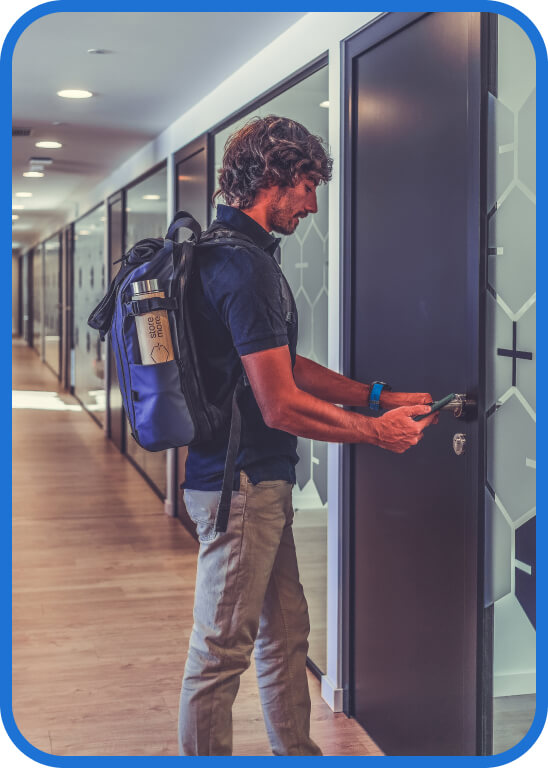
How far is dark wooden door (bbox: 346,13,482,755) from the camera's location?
2221mm

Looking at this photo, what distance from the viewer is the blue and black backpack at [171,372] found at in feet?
6.32

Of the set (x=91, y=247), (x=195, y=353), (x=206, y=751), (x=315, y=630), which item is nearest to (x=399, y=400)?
(x=195, y=353)

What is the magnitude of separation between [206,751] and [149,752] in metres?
0.77

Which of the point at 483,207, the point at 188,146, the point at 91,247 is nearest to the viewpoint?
the point at 483,207

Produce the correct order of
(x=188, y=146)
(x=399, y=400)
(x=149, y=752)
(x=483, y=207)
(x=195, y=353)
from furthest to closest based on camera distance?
(x=188, y=146), (x=149, y=752), (x=399, y=400), (x=483, y=207), (x=195, y=353)

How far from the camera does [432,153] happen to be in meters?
2.37

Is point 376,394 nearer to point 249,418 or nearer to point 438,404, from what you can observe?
→ point 438,404

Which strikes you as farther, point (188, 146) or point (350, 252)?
point (188, 146)

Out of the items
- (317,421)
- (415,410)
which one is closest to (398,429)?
(415,410)

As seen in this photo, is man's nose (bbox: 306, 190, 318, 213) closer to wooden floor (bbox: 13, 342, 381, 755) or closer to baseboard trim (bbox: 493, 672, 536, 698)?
baseboard trim (bbox: 493, 672, 536, 698)

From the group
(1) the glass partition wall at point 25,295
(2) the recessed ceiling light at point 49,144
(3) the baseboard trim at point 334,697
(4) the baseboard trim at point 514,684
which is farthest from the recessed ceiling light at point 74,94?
(1) the glass partition wall at point 25,295

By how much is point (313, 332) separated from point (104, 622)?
1.51m

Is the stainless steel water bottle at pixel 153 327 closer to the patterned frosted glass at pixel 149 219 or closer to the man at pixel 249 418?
the man at pixel 249 418

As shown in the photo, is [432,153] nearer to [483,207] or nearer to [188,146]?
[483,207]
